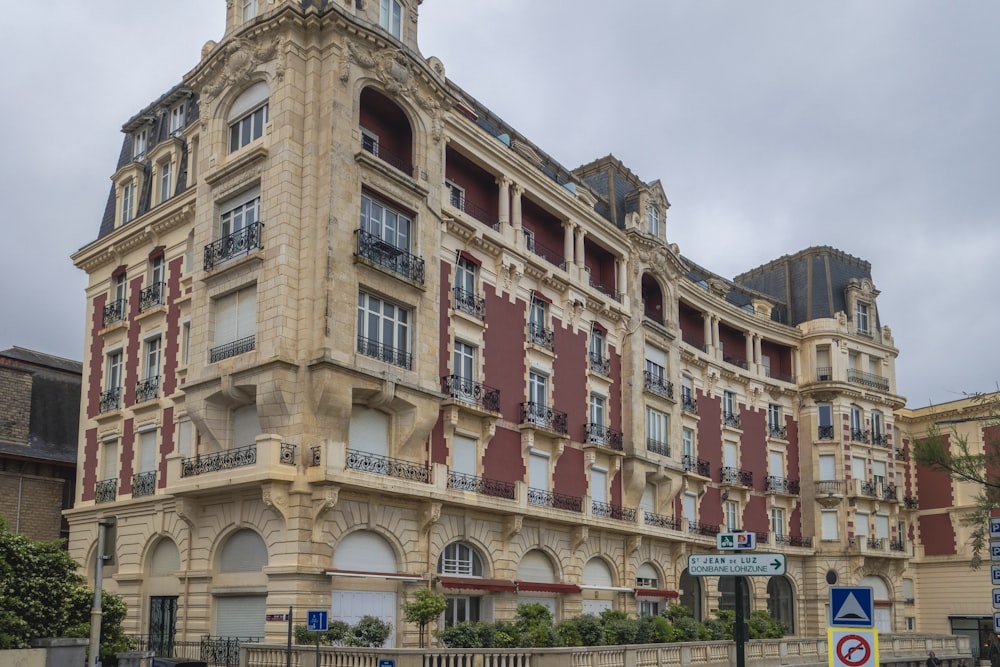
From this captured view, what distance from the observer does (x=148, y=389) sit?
3403 cm

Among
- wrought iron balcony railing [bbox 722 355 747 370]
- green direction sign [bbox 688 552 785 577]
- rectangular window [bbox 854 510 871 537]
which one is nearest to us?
green direction sign [bbox 688 552 785 577]

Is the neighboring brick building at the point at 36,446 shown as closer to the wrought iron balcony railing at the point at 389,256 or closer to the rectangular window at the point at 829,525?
the wrought iron balcony railing at the point at 389,256

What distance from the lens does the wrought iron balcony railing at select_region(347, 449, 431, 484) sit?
27984 millimetres

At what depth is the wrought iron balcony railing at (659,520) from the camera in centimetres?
4088

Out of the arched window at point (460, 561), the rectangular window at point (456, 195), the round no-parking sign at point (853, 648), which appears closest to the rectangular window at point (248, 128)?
the rectangular window at point (456, 195)

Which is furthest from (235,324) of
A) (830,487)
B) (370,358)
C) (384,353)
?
(830,487)

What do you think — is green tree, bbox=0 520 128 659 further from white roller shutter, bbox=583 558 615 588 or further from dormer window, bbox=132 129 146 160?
dormer window, bbox=132 129 146 160

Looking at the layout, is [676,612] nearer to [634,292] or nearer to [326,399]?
[634,292]

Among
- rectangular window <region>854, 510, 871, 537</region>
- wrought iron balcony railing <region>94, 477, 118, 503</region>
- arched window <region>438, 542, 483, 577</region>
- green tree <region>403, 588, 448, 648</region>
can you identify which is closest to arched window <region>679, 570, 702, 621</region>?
rectangular window <region>854, 510, 871, 537</region>

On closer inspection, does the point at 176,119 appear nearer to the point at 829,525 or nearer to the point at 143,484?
the point at 143,484

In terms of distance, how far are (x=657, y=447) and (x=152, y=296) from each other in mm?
20149

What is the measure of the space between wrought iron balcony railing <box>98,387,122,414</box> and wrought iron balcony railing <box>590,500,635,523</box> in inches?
661

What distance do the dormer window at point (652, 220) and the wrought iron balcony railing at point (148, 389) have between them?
20842 mm

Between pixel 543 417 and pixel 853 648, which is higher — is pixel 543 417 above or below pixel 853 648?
above
